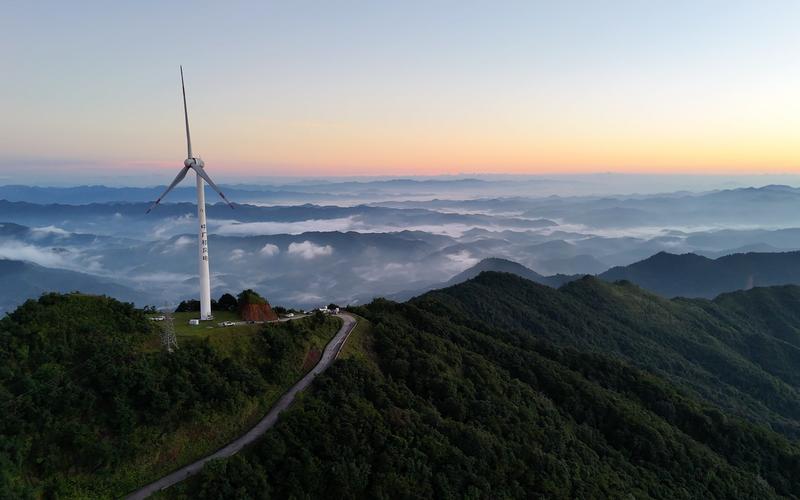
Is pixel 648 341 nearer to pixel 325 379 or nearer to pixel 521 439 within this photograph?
pixel 521 439

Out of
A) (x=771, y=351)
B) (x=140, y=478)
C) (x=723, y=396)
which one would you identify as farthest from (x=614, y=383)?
(x=771, y=351)

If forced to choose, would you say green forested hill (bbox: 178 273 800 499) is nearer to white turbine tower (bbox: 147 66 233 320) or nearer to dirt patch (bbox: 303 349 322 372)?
dirt patch (bbox: 303 349 322 372)

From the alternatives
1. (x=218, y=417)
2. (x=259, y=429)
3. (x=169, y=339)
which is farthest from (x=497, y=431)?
(x=169, y=339)

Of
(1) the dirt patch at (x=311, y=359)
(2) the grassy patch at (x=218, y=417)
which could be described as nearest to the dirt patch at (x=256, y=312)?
(2) the grassy patch at (x=218, y=417)

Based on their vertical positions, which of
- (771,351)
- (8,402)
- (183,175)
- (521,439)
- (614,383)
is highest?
(183,175)

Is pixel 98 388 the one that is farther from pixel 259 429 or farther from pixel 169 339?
pixel 259 429
